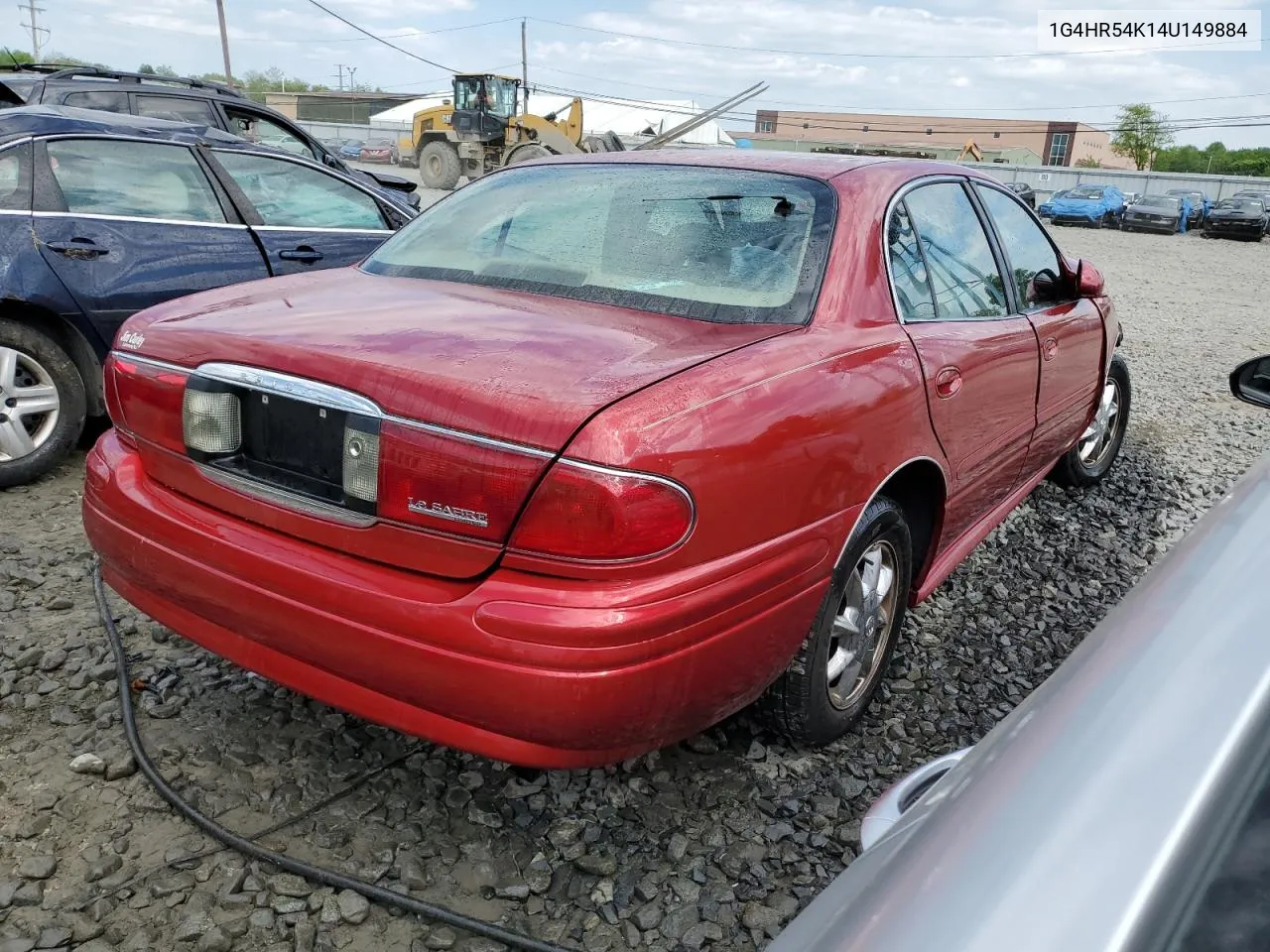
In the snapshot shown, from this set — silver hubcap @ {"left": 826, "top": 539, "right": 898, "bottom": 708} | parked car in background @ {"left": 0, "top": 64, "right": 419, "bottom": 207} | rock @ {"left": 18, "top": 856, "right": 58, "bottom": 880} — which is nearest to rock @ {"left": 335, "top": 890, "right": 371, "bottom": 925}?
rock @ {"left": 18, "top": 856, "right": 58, "bottom": 880}

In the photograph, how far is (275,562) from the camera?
2.06 metres

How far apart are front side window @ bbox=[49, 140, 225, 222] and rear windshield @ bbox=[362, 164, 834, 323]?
7.08 feet

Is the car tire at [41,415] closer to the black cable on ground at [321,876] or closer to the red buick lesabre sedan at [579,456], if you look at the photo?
the red buick lesabre sedan at [579,456]

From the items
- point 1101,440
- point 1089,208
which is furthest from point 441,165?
point 1101,440

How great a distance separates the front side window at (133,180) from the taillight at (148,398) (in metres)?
2.47

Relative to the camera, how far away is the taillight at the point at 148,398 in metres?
2.25

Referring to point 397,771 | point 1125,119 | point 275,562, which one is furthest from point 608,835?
point 1125,119

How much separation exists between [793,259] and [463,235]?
1048 mm

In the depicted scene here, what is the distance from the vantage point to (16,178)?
4234 millimetres

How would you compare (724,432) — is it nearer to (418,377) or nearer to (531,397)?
(531,397)

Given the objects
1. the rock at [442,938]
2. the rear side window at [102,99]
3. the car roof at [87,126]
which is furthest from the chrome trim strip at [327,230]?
the rear side window at [102,99]

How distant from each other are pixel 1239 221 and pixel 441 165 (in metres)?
23.1

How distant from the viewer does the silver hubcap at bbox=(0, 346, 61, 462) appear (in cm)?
413

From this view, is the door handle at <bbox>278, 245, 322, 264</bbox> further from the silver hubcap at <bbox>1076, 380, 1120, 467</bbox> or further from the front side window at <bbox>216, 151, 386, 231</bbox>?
the silver hubcap at <bbox>1076, 380, 1120, 467</bbox>
